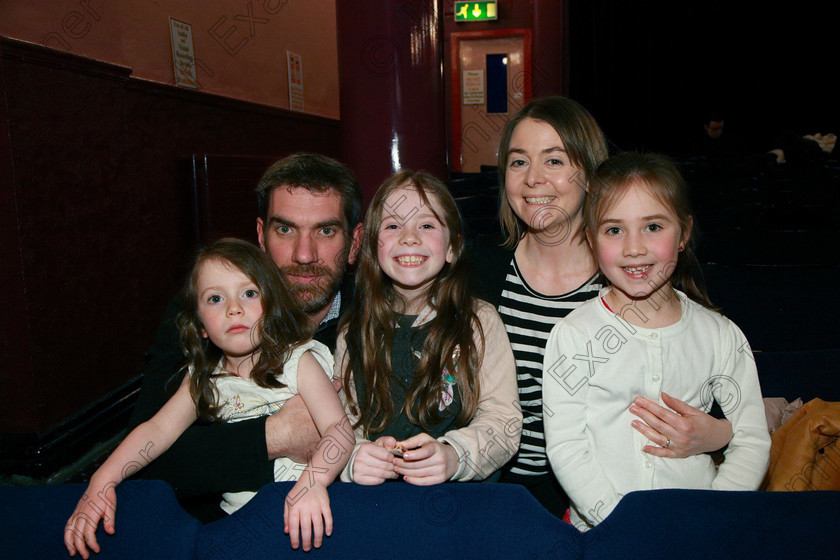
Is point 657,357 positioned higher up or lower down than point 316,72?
lower down

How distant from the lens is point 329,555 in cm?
97

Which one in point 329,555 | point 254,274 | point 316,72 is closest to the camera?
point 329,555

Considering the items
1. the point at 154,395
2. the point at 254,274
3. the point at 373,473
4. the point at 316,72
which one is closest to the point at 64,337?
the point at 154,395

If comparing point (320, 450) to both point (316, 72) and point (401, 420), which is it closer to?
point (401, 420)

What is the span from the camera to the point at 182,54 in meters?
3.11

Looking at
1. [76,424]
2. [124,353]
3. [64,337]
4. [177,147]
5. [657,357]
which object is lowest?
[76,424]

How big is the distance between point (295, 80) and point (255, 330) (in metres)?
3.89

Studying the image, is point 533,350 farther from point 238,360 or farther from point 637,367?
point 238,360

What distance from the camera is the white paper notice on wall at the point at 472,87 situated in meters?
9.30

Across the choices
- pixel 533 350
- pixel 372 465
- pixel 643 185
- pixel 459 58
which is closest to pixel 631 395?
pixel 533 350

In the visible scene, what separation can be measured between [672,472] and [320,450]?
27.7 inches

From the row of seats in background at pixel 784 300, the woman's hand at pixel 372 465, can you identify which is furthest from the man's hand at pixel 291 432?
the row of seats in background at pixel 784 300

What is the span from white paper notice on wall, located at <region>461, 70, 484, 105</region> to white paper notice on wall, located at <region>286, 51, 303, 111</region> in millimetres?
4992

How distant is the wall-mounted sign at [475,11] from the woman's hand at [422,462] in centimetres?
918
